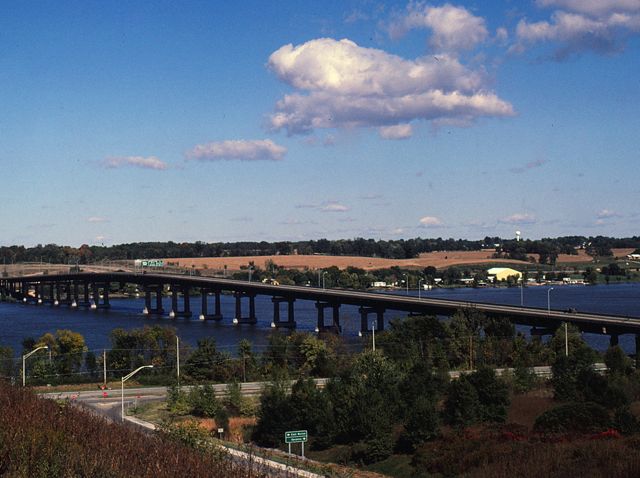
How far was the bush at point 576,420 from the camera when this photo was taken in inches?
1387

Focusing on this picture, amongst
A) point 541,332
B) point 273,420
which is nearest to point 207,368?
point 273,420

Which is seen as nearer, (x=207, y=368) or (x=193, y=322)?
(x=207, y=368)

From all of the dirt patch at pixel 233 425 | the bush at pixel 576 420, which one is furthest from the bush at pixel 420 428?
the dirt patch at pixel 233 425

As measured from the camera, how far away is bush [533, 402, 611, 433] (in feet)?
116

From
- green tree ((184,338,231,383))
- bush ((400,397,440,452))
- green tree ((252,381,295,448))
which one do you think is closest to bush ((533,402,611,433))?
bush ((400,397,440,452))

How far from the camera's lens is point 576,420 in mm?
35594

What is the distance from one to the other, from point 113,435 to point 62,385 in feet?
122

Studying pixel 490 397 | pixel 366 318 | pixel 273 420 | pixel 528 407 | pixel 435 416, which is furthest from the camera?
pixel 366 318

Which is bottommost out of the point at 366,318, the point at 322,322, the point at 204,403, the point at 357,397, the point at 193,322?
the point at 193,322

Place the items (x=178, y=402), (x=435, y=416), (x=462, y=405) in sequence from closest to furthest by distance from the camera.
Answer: (x=435, y=416) → (x=462, y=405) → (x=178, y=402)

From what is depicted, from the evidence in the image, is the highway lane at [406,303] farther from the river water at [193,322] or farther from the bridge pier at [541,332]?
the river water at [193,322]

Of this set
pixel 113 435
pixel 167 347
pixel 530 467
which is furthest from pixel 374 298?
pixel 113 435

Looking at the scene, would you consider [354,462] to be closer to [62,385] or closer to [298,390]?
[298,390]

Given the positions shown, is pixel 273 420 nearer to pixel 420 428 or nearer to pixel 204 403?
pixel 204 403
